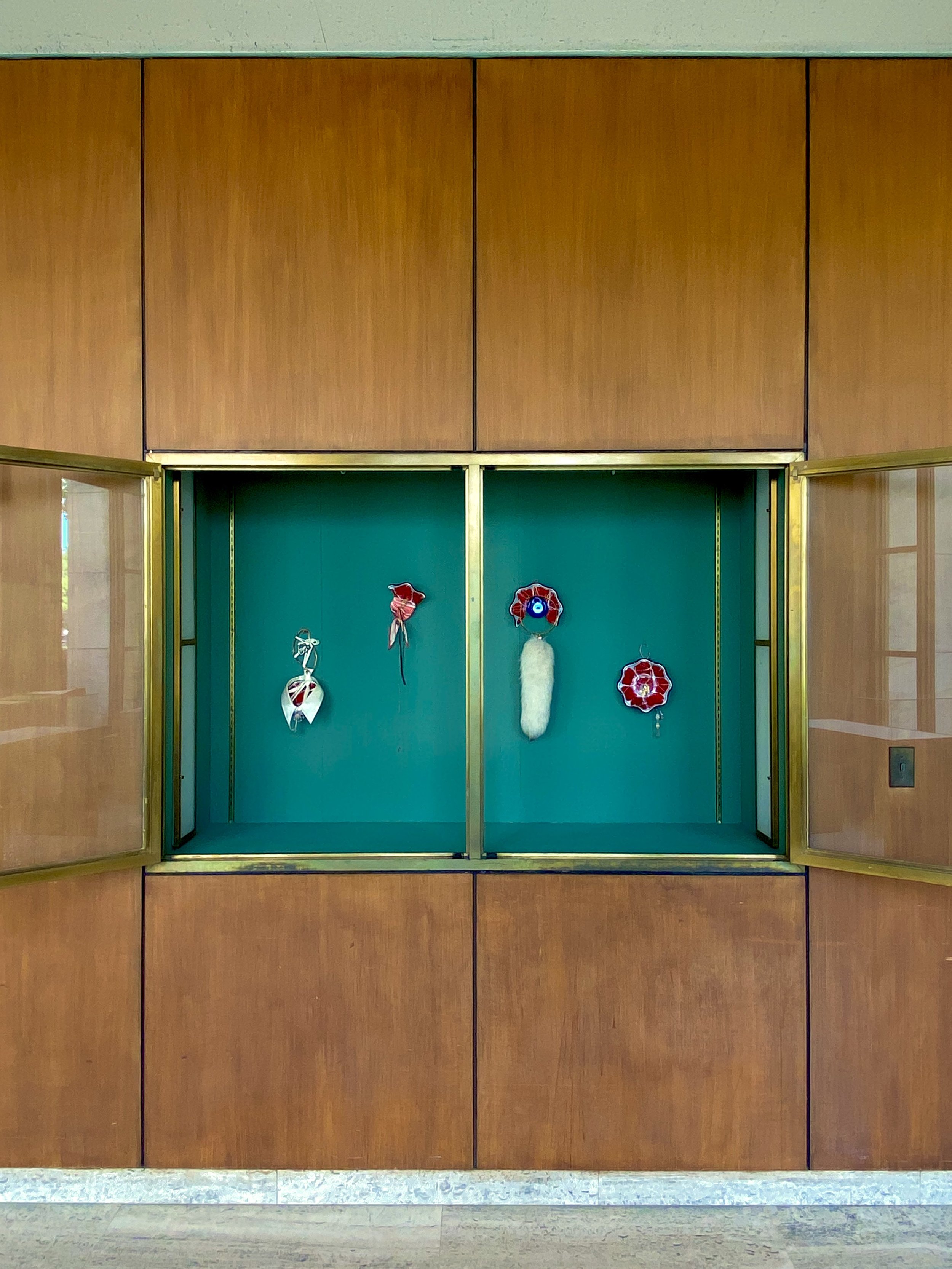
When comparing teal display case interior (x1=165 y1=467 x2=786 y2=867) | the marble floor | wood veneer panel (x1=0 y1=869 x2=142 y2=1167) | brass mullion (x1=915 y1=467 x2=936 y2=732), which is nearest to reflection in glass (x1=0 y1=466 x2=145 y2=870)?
wood veneer panel (x1=0 y1=869 x2=142 y2=1167)

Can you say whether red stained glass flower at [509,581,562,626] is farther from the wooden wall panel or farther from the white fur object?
the wooden wall panel

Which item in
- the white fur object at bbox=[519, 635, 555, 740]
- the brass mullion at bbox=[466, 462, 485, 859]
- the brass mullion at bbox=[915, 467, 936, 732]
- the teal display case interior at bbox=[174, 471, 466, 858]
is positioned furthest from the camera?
the teal display case interior at bbox=[174, 471, 466, 858]

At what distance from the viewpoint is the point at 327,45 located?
7.36 feet

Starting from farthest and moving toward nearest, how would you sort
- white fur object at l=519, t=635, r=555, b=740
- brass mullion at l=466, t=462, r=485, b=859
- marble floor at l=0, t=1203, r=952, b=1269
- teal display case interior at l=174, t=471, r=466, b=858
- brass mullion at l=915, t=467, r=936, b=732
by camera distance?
1. teal display case interior at l=174, t=471, r=466, b=858
2. white fur object at l=519, t=635, r=555, b=740
3. brass mullion at l=466, t=462, r=485, b=859
4. brass mullion at l=915, t=467, r=936, b=732
5. marble floor at l=0, t=1203, r=952, b=1269

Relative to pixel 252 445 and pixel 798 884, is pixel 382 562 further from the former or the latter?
pixel 798 884

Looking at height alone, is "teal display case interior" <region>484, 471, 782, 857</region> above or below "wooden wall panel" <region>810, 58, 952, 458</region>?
below

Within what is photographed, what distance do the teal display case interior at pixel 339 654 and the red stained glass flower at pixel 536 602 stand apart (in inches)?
6.7

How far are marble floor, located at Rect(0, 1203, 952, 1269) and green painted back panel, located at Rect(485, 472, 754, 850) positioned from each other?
39.2 inches

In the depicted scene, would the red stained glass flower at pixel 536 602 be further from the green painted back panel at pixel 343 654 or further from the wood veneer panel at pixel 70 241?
the wood veneer panel at pixel 70 241

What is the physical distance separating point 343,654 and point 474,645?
2.00 feet

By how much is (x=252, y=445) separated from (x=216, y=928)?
47.0 inches

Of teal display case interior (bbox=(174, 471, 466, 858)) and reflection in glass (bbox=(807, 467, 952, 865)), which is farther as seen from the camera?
teal display case interior (bbox=(174, 471, 466, 858))

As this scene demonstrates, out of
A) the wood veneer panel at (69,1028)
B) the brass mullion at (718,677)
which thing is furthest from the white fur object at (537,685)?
the wood veneer panel at (69,1028)

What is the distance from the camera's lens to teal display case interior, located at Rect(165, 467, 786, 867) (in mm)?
2744
